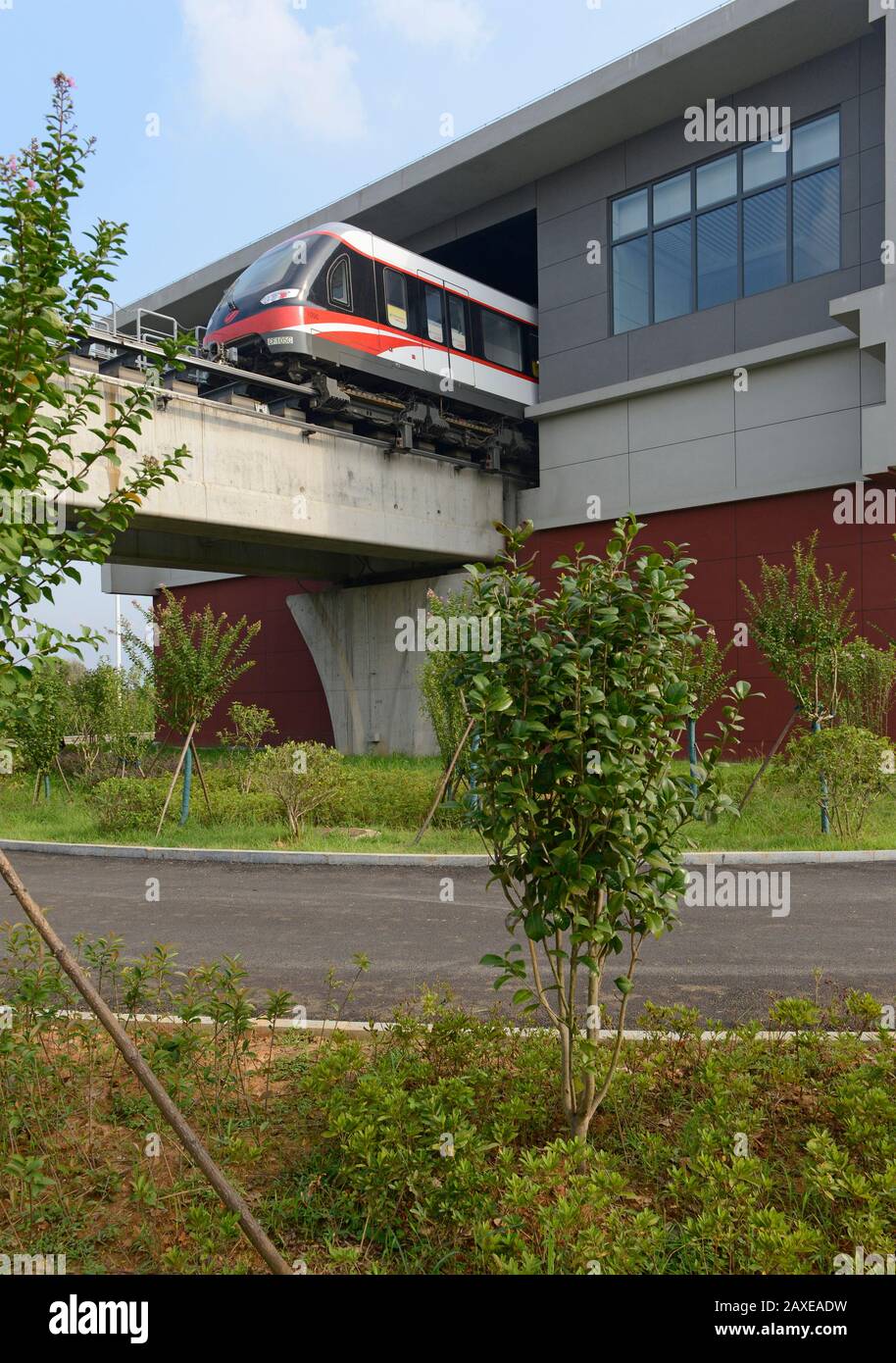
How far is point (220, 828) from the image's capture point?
1509cm

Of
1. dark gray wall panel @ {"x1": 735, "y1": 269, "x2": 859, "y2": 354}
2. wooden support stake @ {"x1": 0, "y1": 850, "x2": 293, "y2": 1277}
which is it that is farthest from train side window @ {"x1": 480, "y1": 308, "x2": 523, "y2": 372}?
wooden support stake @ {"x1": 0, "y1": 850, "x2": 293, "y2": 1277}

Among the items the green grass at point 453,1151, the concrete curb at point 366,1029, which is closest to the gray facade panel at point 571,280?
the concrete curb at point 366,1029

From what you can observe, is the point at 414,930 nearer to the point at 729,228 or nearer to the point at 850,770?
the point at 850,770

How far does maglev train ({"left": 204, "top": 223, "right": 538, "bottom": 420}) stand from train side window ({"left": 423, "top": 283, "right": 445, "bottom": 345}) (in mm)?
21

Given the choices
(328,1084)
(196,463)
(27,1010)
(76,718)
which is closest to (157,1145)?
(328,1084)

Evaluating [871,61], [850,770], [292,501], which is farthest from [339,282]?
[850,770]

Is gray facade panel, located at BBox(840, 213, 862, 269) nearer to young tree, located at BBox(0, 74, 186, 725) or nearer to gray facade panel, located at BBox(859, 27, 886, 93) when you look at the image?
gray facade panel, located at BBox(859, 27, 886, 93)

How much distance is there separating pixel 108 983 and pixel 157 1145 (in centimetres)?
319

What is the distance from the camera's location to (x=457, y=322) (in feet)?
73.6

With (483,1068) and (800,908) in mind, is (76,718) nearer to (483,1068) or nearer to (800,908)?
(800,908)

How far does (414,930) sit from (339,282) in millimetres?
14692

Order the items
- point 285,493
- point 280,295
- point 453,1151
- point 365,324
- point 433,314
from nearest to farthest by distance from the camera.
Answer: point 453,1151
point 280,295
point 365,324
point 285,493
point 433,314

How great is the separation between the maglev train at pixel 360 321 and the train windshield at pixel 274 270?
0.03m

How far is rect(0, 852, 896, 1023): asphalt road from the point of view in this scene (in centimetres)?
642
